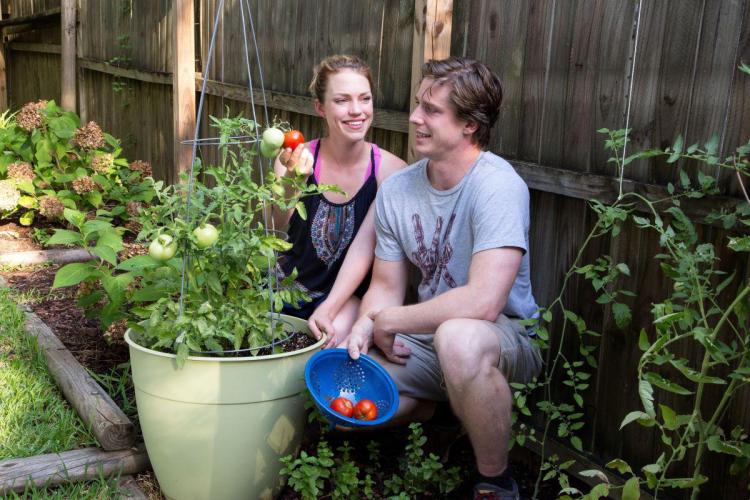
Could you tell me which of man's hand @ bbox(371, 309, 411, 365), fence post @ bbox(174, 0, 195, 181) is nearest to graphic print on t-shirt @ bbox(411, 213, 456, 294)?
man's hand @ bbox(371, 309, 411, 365)

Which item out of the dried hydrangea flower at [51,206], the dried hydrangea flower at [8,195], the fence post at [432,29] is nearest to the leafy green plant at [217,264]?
the fence post at [432,29]

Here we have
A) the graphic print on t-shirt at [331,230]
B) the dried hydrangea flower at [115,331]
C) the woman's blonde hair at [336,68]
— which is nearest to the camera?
the woman's blonde hair at [336,68]

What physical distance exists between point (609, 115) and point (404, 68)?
1.14 metres

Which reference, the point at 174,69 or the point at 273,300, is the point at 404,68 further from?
the point at 174,69

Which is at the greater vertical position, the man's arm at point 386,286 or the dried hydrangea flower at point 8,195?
the man's arm at point 386,286

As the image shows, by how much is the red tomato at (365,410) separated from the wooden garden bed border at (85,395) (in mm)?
877

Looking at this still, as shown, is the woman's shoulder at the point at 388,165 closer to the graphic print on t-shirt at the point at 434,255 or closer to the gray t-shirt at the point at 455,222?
the gray t-shirt at the point at 455,222

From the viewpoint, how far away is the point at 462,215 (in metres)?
2.61

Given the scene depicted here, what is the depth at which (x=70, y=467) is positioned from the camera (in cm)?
272

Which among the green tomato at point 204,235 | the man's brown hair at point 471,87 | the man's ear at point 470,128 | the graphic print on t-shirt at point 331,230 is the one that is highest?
the man's brown hair at point 471,87

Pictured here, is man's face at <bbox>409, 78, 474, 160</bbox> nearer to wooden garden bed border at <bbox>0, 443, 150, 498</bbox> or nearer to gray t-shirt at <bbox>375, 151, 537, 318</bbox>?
gray t-shirt at <bbox>375, 151, 537, 318</bbox>

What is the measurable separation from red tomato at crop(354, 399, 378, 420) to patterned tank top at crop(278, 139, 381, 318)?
29.9 inches

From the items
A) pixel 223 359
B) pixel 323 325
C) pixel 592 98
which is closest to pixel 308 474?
pixel 223 359

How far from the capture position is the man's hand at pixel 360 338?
105 inches
